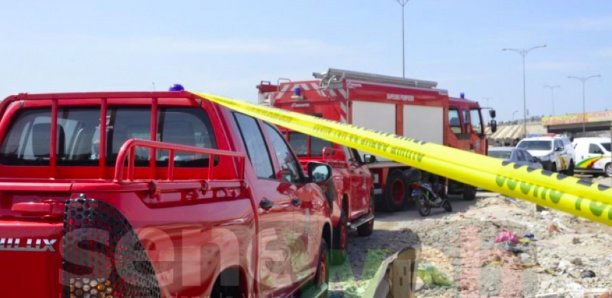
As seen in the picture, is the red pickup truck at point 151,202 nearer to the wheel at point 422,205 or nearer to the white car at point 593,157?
the wheel at point 422,205

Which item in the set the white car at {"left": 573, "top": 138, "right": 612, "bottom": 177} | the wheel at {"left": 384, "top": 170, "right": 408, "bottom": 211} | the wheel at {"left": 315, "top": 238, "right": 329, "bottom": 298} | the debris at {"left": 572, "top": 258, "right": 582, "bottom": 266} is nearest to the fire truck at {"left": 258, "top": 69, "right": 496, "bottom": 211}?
the wheel at {"left": 384, "top": 170, "right": 408, "bottom": 211}

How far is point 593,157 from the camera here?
31734 mm

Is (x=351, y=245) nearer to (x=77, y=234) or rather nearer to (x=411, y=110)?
(x=411, y=110)

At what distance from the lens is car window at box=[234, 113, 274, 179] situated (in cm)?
439

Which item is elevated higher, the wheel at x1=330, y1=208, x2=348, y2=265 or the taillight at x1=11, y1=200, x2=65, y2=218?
the taillight at x1=11, y1=200, x2=65, y2=218

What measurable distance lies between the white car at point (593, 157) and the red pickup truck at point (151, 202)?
28.9 metres

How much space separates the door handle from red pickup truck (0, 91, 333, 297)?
0.04 feet

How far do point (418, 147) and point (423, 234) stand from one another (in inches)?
349

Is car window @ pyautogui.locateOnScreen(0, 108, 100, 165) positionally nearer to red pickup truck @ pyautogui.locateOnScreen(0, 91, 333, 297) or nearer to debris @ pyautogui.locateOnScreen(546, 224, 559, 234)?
red pickup truck @ pyautogui.locateOnScreen(0, 91, 333, 297)

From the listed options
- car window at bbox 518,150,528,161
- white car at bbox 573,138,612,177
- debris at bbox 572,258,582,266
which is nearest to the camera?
debris at bbox 572,258,582,266

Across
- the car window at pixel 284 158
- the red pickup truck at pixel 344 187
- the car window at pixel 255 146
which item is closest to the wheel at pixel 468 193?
the red pickup truck at pixel 344 187

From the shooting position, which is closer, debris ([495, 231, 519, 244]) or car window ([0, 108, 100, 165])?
car window ([0, 108, 100, 165])

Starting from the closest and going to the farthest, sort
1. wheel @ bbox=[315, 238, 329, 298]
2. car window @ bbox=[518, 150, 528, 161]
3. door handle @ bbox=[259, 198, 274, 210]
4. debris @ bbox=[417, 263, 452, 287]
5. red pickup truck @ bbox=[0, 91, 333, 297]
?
red pickup truck @ bbox=[0, 91, 333, 297] < door handle @ bbox=[259, 198, 274, 210] < wheel @ bbox=[315, 238, 329, 298] < debris @ bbox=[417, 263, 452, 287] < car window @ bbox=[518, 150, 528, 161]

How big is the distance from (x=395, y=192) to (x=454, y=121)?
166 inches
